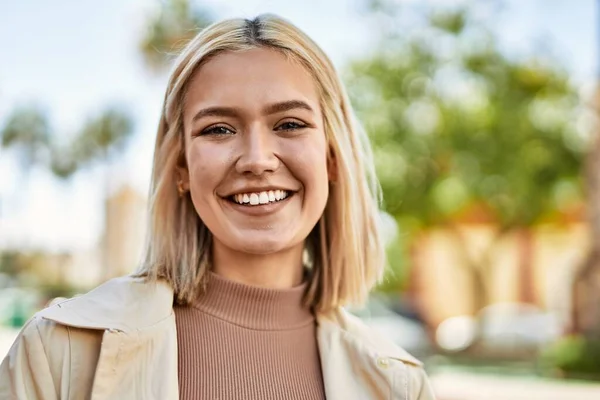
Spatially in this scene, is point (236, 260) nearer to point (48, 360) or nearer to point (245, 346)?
point (245, 346)

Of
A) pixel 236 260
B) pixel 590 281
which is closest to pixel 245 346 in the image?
pixel 236 260

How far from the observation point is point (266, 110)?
86.8 inches

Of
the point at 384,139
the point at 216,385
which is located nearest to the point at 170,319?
the point at 216,385

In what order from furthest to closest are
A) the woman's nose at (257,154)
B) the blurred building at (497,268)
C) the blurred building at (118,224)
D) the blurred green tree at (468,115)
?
the blurred building at (497,268), the blurred building at (118,224), the blurred green tree at (468,115), the woman's nose at (257,154)

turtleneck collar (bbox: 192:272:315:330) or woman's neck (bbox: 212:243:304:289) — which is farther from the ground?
woman's neck (bbox: 212:243:304:289)

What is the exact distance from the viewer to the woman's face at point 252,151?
2.19m

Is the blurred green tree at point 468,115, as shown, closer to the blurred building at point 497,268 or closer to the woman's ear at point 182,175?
the blurred building at point 497,268

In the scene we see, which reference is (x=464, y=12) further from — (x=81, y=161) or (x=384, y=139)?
(x=81, y=161)

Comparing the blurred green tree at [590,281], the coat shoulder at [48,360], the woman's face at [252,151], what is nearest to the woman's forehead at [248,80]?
the woman's face at [252,151]

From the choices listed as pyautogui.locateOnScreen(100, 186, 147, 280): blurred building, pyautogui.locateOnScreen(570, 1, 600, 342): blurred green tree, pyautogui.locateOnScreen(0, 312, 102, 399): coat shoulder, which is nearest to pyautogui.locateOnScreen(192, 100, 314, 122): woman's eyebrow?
pyautogui.locateOnScreen(0, 312, 102, 399): coat shoulder

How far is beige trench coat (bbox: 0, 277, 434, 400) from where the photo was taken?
193 cm

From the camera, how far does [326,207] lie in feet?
8.50

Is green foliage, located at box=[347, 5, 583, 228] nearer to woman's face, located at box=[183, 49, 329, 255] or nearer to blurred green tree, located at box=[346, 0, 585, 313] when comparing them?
blurred green tree, located at box=[346, 0, 585, 313]

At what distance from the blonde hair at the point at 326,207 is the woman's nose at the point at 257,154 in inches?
9.4
